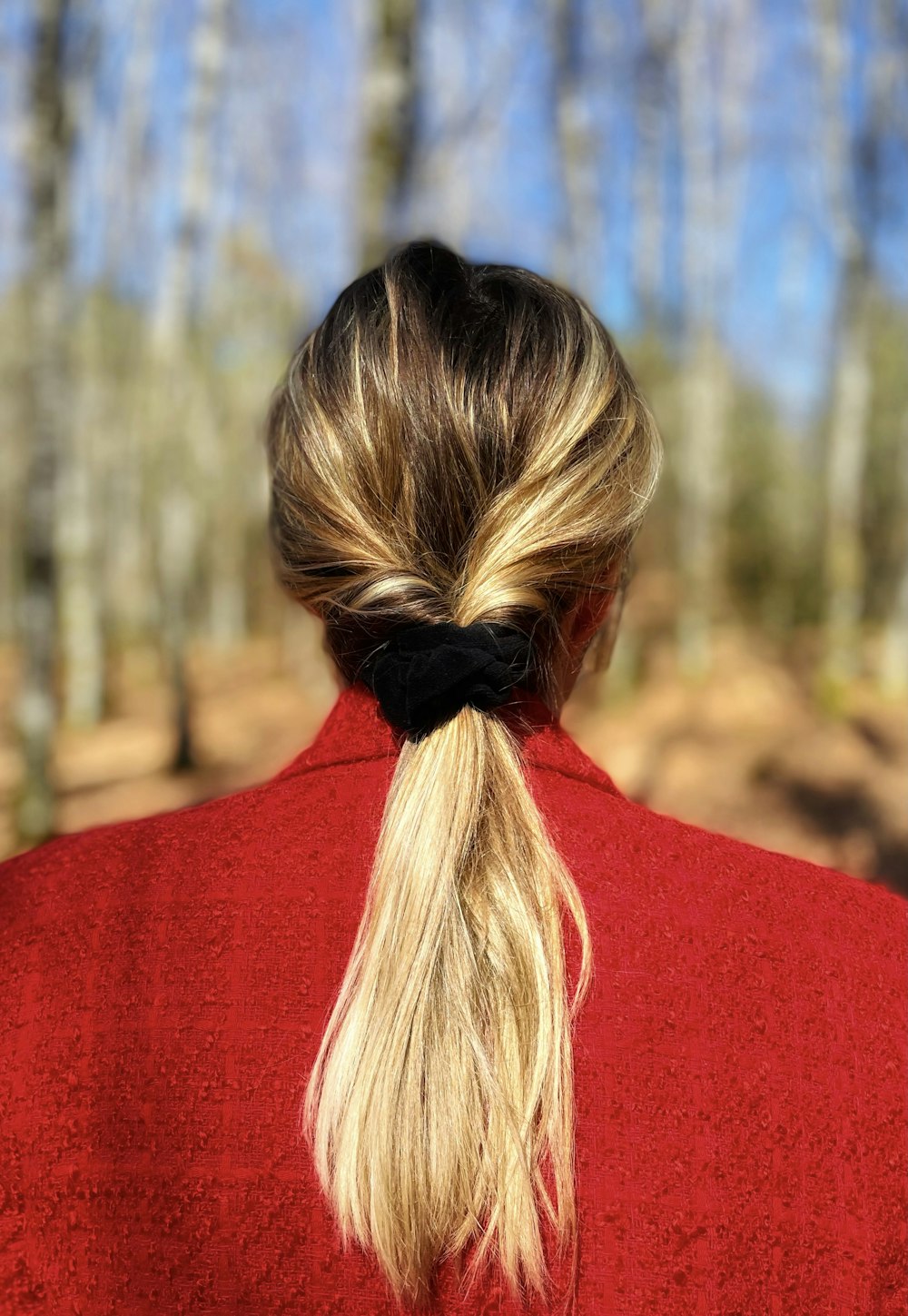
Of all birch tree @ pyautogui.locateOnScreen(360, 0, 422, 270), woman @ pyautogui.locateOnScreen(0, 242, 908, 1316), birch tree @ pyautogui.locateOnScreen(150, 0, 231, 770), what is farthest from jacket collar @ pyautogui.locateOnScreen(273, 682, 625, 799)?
birch tree @ pyautogui.locateOnScreen(150, 0, 231, 770)

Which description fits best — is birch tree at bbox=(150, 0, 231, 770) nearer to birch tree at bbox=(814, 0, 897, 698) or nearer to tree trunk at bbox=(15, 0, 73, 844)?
tree trunk at bbox=(15, 0, 73, 844)

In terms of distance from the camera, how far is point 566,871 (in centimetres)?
109

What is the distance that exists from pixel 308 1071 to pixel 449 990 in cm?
16

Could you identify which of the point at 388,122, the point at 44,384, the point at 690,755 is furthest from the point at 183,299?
the point at 690,755

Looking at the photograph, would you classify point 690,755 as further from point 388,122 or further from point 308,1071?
point 308,1071

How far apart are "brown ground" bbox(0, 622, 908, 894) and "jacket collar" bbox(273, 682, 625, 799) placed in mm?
6564

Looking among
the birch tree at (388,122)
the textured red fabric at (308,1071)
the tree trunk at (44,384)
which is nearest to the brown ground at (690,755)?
the tree trunk at (44,384)

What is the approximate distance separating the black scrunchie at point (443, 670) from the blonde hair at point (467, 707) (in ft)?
0.07

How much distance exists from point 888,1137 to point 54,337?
688cm

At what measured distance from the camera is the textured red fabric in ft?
3.26

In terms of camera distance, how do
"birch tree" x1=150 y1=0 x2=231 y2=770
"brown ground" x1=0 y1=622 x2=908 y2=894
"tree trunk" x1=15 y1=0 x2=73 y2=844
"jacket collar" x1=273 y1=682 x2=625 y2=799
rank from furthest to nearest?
"birch tree" x1=150 y1=0 x2=231 y2=770
"brown ground" x1=0 y1=622 x2=908 y2=894
"tree trunk" x1=15 y1=0 x2=73 y2=844
"jacket collar" x1=273 y1=682 x2=625 y2=799

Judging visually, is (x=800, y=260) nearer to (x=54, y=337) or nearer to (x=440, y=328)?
(x=54, y=337)

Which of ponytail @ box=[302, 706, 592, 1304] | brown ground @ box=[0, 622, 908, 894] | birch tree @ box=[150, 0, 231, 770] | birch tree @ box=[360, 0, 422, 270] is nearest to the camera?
ponytail @ box=[302, 706, 592, 1304]

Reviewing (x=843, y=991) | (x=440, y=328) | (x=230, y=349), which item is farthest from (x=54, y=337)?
(x=230, y=349)
